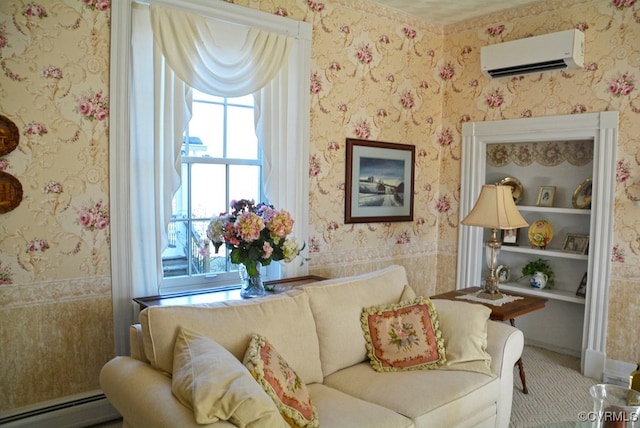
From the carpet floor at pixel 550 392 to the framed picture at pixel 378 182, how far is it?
1.59 meters

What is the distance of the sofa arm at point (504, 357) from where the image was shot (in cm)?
263

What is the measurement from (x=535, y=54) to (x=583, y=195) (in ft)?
3.93

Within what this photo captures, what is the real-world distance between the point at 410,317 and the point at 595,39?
261 cm

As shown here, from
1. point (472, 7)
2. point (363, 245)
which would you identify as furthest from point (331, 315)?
point (472, 7)

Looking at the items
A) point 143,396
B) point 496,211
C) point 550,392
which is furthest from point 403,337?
point 550,392

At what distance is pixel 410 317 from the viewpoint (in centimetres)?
271

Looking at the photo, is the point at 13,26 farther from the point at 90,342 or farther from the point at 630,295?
the point at 630,295

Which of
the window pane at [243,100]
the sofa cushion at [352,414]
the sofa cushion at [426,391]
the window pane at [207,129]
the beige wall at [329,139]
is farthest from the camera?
the window pane at [243,100]

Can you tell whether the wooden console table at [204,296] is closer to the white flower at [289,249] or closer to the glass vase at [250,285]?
the glass vase at [250,285]

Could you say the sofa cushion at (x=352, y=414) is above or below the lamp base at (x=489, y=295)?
below

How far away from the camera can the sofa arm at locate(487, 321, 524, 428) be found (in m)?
2.63

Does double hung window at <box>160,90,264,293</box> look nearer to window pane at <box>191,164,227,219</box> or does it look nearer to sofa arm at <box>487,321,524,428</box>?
window pane at <box>191,164,227,219</box>

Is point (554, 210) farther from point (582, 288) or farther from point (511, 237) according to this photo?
point (582, 288)

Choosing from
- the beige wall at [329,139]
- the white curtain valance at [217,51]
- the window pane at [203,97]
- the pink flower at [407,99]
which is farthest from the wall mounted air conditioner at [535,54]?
the window pane at [203,97]
